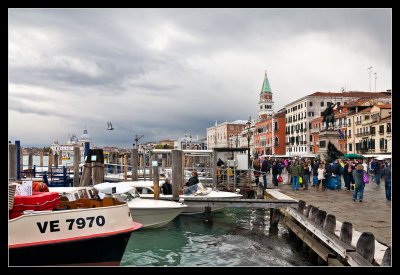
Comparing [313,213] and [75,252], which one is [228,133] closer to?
[313,213]

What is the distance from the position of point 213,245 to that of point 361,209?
5.19m

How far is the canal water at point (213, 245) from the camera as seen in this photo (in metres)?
10.4

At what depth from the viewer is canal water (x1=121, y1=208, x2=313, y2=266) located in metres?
10.4

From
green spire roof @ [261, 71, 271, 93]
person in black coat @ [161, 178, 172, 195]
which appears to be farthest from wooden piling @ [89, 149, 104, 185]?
green spire roof @ [261, 71, 271, 93]

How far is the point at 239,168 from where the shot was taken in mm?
22219

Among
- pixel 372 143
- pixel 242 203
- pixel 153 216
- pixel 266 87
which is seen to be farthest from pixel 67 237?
pixel 266 87

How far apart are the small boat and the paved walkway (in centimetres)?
579

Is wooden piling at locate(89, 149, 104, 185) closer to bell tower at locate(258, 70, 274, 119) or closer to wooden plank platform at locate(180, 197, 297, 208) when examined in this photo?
wooden plank platform at locate(180, 197, 297, 208)

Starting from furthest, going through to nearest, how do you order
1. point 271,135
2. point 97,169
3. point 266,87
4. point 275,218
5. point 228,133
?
point 228,133
point 266,87
point 271,135
point 97,169
point 275,218

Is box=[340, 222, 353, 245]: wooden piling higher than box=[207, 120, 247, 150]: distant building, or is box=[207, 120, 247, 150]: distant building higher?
box=[207, 120, 247, 150]: distant building

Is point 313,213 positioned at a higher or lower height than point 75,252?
higher

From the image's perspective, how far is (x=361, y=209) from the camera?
13148 mm

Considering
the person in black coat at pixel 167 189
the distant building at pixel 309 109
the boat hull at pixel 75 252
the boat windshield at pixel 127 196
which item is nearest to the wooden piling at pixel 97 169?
the person in black coat at pixel 167 189
